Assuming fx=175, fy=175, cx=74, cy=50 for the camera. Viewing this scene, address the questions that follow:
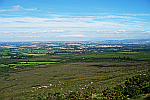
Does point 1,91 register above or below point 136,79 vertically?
below

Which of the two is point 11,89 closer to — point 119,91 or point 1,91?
point 1,91

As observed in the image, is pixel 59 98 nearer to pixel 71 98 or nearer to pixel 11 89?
pixel 71 98

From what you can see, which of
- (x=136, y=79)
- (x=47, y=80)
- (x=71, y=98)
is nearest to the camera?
(x=71, y=98)

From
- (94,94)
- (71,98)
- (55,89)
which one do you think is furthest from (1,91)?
(94,94)

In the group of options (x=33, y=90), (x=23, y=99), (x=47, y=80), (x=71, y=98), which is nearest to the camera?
(x=71, y=98)

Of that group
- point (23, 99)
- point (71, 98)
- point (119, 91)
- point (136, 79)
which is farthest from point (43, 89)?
point (136, 79)

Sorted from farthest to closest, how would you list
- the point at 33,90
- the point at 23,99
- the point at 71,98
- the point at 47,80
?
the point at 47,80 → the point at 33,90 → the point at 23,99 → the point at 71,98

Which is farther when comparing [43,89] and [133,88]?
[43,89]

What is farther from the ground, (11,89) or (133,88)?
(133,88)

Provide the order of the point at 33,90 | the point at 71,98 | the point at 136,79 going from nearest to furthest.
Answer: the point at 71,98
the point at 136,79
the point at 33,90
